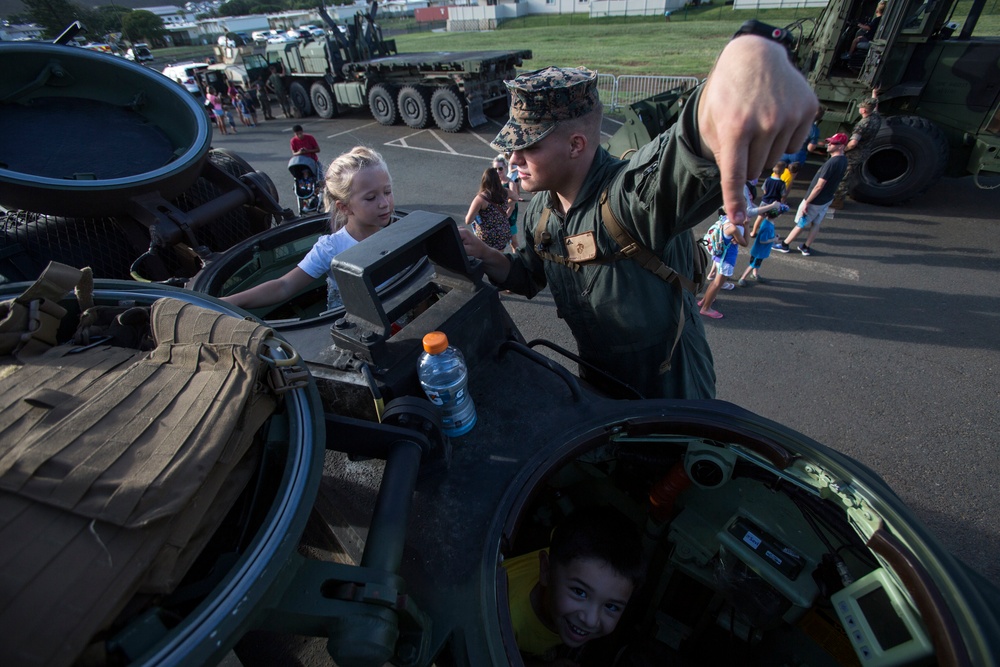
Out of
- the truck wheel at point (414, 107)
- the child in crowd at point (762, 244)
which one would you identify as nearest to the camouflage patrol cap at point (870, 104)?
the child in crowd at point (762, 244)

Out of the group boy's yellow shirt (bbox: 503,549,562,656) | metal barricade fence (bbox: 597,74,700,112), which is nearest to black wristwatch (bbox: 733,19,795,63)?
boy's yellow shirt (bbox: 503,549,562,656)

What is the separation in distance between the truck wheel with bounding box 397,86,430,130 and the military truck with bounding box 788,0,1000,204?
9.35 m

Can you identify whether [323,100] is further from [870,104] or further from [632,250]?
[632,250]

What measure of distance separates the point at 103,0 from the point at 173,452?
333 feet

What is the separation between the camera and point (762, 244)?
563 centimetres

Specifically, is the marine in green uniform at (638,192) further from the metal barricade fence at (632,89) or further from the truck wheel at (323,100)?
the truck wheel at (323,100)

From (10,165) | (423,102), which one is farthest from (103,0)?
(10,165)

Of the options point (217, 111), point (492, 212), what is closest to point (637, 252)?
point (492, 212)

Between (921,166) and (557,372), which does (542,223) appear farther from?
(921,166)

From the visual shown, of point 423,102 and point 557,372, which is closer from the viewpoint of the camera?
point 557,372

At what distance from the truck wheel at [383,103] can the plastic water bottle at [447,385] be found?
14484mm

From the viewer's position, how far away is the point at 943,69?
23.6 ft

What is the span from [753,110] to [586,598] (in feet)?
5.06

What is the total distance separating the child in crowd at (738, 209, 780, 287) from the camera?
542cm
